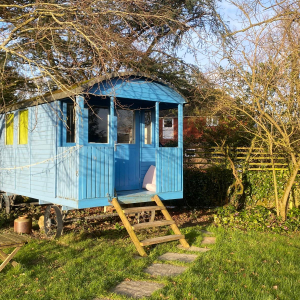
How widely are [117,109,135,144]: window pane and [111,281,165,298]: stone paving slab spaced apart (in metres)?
4.19

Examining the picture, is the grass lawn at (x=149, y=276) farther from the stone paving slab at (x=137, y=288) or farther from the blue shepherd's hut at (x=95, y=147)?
the blue shepherd's hut at (x=95, y=147)

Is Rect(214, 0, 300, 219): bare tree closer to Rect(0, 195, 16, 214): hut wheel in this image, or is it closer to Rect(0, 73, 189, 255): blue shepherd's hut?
Rect(0, 73, 189, 255): blue shepherd's hut

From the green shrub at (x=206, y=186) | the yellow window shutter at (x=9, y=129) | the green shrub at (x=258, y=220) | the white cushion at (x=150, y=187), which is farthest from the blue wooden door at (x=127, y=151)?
the green shrub at (x=206, y=186)

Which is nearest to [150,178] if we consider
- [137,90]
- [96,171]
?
[96,171]

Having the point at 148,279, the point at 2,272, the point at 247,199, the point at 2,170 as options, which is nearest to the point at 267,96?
the point at 247,199

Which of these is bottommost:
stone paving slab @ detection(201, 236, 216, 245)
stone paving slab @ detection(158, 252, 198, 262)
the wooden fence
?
stone paving slab @ detection(201, 236, 216, 245)

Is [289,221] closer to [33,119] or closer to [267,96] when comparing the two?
[267,96]

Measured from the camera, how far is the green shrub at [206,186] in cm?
1147

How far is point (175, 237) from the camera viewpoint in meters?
6.75

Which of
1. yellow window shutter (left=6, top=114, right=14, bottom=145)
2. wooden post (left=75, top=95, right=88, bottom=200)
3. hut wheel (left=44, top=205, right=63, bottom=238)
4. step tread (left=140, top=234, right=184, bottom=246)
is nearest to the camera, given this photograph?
step tread (left=140, top=234, right=184, bottom=246)

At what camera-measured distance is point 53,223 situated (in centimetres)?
787

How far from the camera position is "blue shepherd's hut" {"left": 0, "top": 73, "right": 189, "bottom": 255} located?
22.8 feet

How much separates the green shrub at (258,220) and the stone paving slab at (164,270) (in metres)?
3.20

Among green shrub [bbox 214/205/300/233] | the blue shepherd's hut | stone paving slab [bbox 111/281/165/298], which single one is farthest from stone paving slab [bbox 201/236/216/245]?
stone paving slab [bbox 111/281/165/298]
